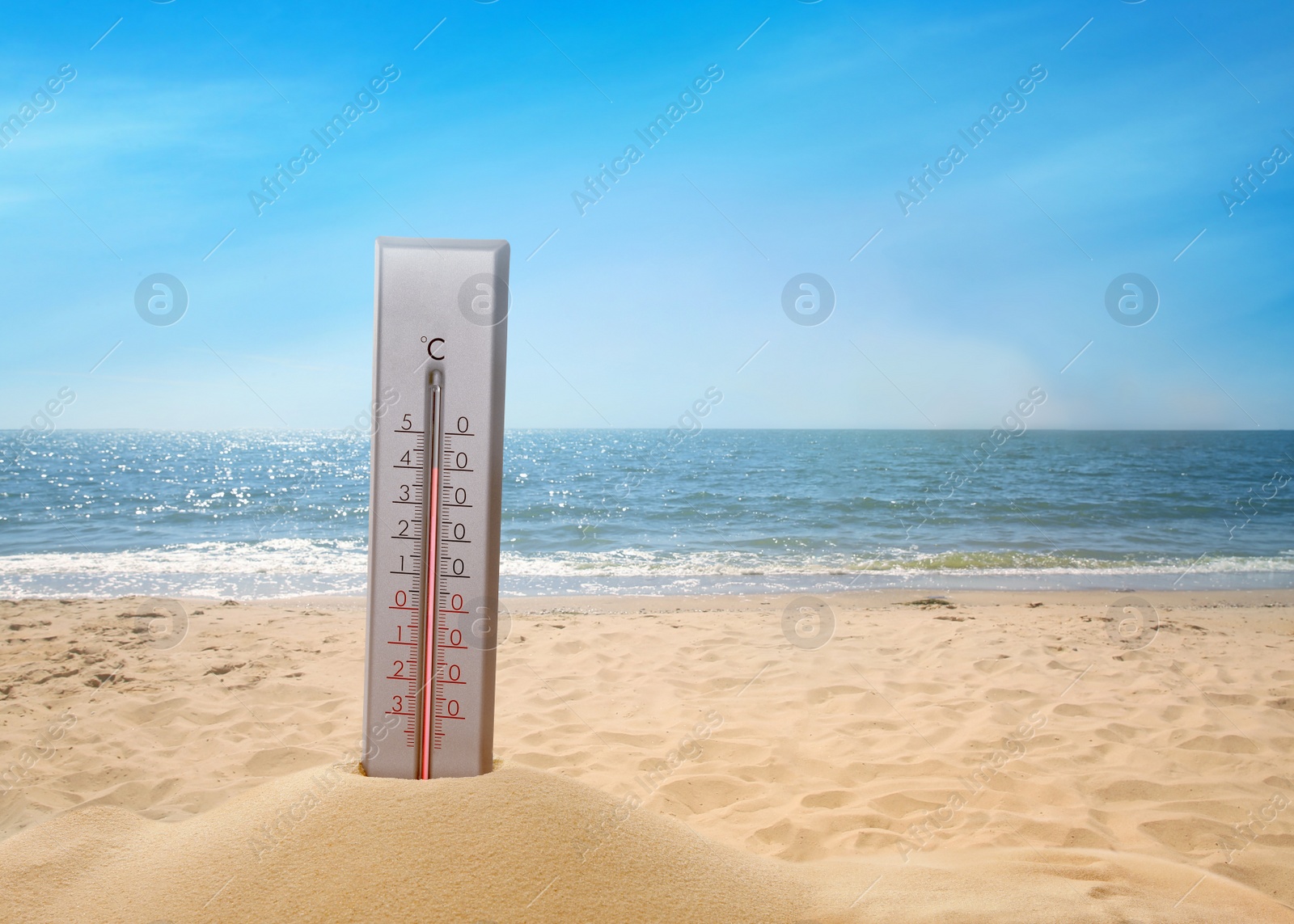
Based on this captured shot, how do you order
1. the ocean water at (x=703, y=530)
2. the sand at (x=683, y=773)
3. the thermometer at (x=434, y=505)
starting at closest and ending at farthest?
the sand at (x=683, y=773) < the thermometer at (x=434, y=505) < the ocean water at (x=703, y=530)

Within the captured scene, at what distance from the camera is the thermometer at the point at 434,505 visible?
1812 millimetres

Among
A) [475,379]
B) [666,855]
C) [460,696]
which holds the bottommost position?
[666,855]

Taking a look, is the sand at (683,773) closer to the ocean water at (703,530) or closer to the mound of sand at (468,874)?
the mound of sand at (468,874)

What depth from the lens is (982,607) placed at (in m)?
8.61

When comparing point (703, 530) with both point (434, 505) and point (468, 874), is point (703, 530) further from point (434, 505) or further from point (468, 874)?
point (468, 874)

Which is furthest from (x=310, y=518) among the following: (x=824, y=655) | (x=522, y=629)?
(x=824, y=655)

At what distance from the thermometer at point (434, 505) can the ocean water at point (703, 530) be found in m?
7.93

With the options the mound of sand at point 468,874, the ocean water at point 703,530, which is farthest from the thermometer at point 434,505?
the ocean water at point 703,530

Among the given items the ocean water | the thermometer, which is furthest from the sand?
the ocean water

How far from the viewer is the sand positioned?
5.18 ft

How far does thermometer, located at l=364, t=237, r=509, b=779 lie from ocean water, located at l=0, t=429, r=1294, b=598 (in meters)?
7.93

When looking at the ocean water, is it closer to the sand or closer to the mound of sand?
the sand

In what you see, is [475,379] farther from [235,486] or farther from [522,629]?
[235,486]

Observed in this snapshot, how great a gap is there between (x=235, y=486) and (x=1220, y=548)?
2789 cm
